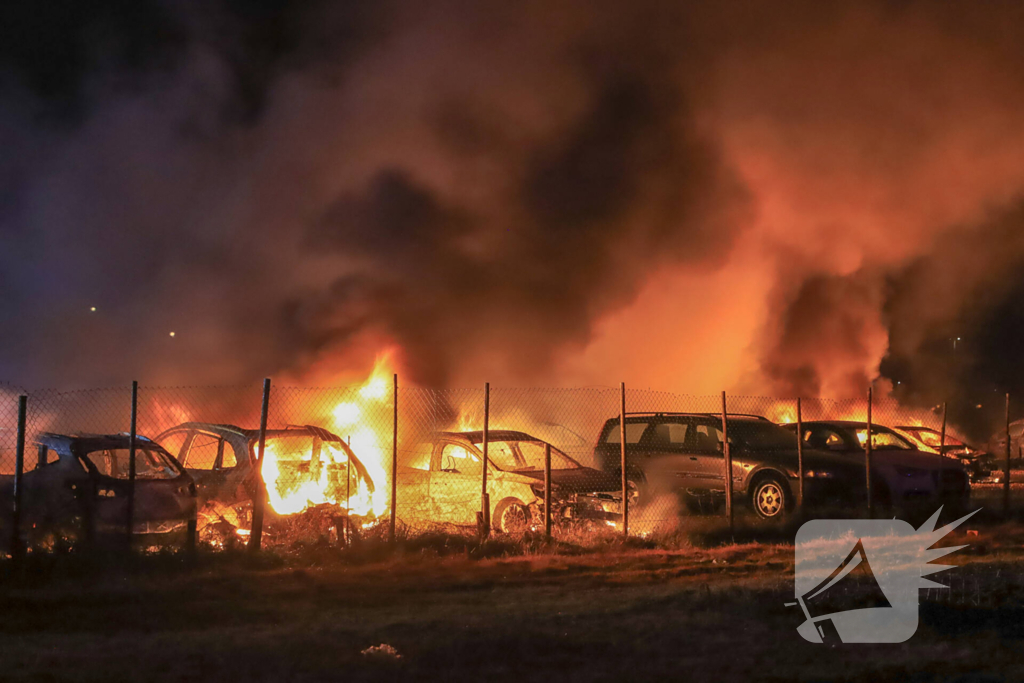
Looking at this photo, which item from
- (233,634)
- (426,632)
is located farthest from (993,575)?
(233,634)

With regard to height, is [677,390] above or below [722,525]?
above

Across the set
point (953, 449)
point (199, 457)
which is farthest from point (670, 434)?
point (953, 449)

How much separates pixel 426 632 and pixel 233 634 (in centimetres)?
129

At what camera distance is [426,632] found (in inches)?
259

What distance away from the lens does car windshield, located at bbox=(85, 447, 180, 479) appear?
33.5 feet

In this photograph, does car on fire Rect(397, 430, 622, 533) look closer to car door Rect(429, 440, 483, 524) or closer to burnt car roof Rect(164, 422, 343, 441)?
car door Rect(429, 440, 483, 524)

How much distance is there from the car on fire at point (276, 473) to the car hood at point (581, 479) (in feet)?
6.68

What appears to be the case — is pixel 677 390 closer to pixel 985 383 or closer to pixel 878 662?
pixel 878 662

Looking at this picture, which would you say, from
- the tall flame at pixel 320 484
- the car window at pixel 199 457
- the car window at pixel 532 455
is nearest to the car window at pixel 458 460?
the tall flame at pixel 320 484

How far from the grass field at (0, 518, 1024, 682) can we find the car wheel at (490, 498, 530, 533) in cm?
110

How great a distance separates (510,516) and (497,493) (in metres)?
0.32

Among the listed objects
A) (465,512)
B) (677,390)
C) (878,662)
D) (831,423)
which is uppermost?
(677,390)

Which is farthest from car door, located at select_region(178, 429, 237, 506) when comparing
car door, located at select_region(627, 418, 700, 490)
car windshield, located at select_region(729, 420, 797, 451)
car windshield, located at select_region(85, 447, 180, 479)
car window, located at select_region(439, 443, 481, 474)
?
car windshield, located at select_region(729, 420, 797, 451)

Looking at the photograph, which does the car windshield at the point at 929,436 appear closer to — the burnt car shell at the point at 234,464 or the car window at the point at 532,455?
the car window at the point at 532,455
